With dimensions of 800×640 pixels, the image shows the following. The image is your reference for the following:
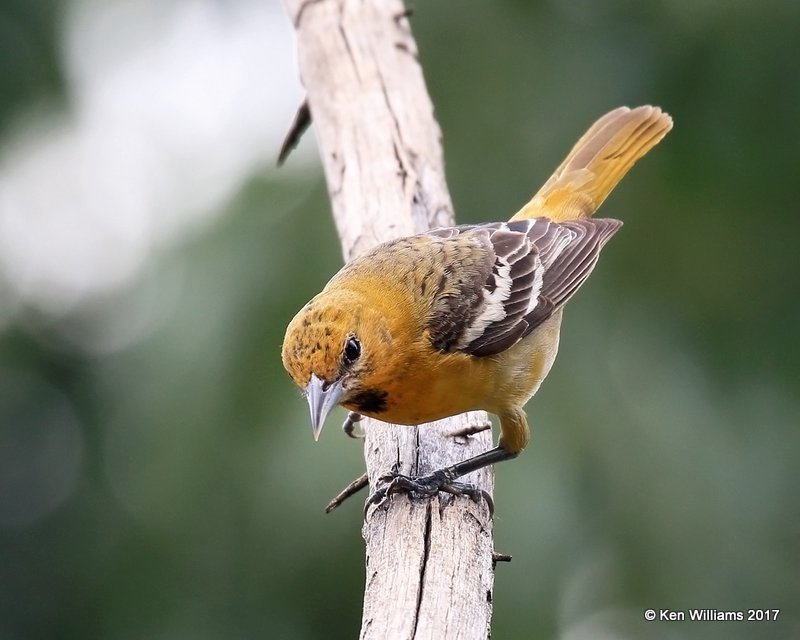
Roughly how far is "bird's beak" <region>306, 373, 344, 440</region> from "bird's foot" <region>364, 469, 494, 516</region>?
0.48 meters

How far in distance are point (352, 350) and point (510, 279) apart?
1296mm

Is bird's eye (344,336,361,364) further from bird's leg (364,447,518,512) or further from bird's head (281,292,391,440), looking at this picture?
bird's leg (364,447,518,512)

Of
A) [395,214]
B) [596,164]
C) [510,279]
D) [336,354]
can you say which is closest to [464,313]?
[510,279]

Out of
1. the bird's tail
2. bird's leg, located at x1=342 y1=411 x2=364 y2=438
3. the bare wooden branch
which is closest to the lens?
the bare wooden branch

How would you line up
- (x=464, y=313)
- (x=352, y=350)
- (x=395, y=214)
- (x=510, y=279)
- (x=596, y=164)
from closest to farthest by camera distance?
(x=352, y=350)
(x=464, y=313)
(x=510, y=279)
(x=395, y=214)
(x=596, y=164)

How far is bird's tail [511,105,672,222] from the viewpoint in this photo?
5039 millimetres

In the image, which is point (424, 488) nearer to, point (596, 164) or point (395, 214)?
point (395, 214)

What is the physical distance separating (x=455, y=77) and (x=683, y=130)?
1.29m

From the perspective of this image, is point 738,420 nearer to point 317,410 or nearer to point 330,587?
point 330,587

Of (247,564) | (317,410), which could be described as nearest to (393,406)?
(317,410)

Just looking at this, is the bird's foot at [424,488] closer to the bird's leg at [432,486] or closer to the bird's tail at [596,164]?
the bird's leg at [432,486]

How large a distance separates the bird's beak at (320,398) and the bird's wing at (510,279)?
0.63 meters

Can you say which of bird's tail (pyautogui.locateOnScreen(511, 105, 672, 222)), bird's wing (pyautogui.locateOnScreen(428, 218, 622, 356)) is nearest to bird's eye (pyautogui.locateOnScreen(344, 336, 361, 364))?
bird's wing (pyautogui.locateOnScreen(428, 218, 622, 356))

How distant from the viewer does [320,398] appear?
10.8 ft
